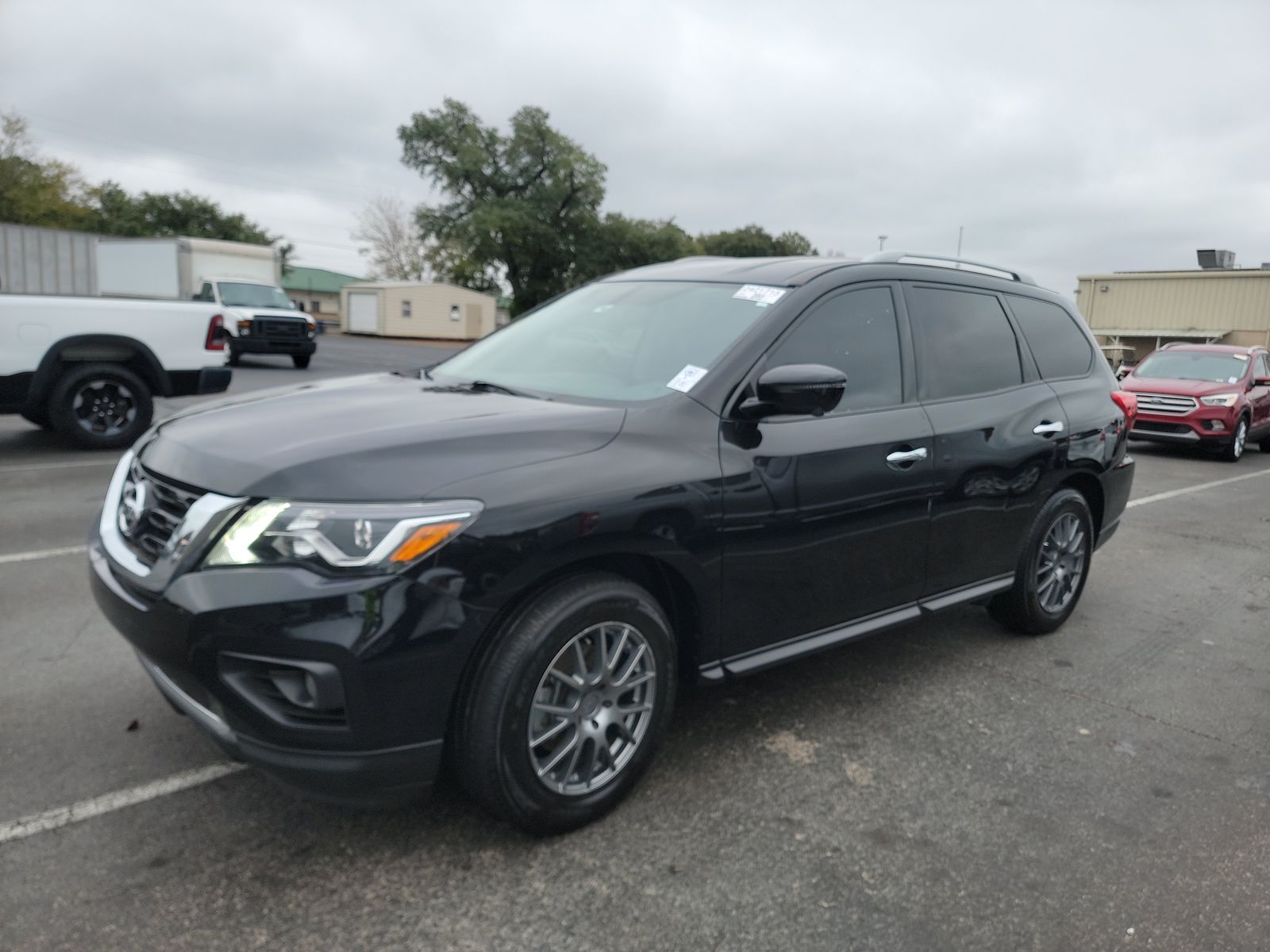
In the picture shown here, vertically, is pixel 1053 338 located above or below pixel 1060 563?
above

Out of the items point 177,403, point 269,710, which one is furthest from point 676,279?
point 177,403

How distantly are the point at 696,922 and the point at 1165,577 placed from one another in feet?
16.5

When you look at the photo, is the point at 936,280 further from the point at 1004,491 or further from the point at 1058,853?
the point at 1058,853

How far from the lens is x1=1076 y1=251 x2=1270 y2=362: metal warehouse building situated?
2711cm

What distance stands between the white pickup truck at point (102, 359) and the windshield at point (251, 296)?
13.5 meters

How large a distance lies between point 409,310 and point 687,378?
52219mm

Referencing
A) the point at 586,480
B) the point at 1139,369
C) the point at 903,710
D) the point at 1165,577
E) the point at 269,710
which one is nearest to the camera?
the point at 269,710

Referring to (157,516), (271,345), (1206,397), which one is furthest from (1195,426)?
(271,345)

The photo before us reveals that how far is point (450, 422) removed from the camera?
9.25ft

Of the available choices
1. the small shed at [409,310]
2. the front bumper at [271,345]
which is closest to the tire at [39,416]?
the front bumper at [271,345]

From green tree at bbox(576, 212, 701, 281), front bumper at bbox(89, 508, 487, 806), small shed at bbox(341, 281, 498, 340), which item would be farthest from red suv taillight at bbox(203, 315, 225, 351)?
green tree at bbox(576, 212, 701, 281)

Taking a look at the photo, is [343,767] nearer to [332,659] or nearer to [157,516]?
[332,659]

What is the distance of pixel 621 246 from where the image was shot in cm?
6250

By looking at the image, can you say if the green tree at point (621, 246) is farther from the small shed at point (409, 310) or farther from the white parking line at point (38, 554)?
the white parking line at point (38, 554)
